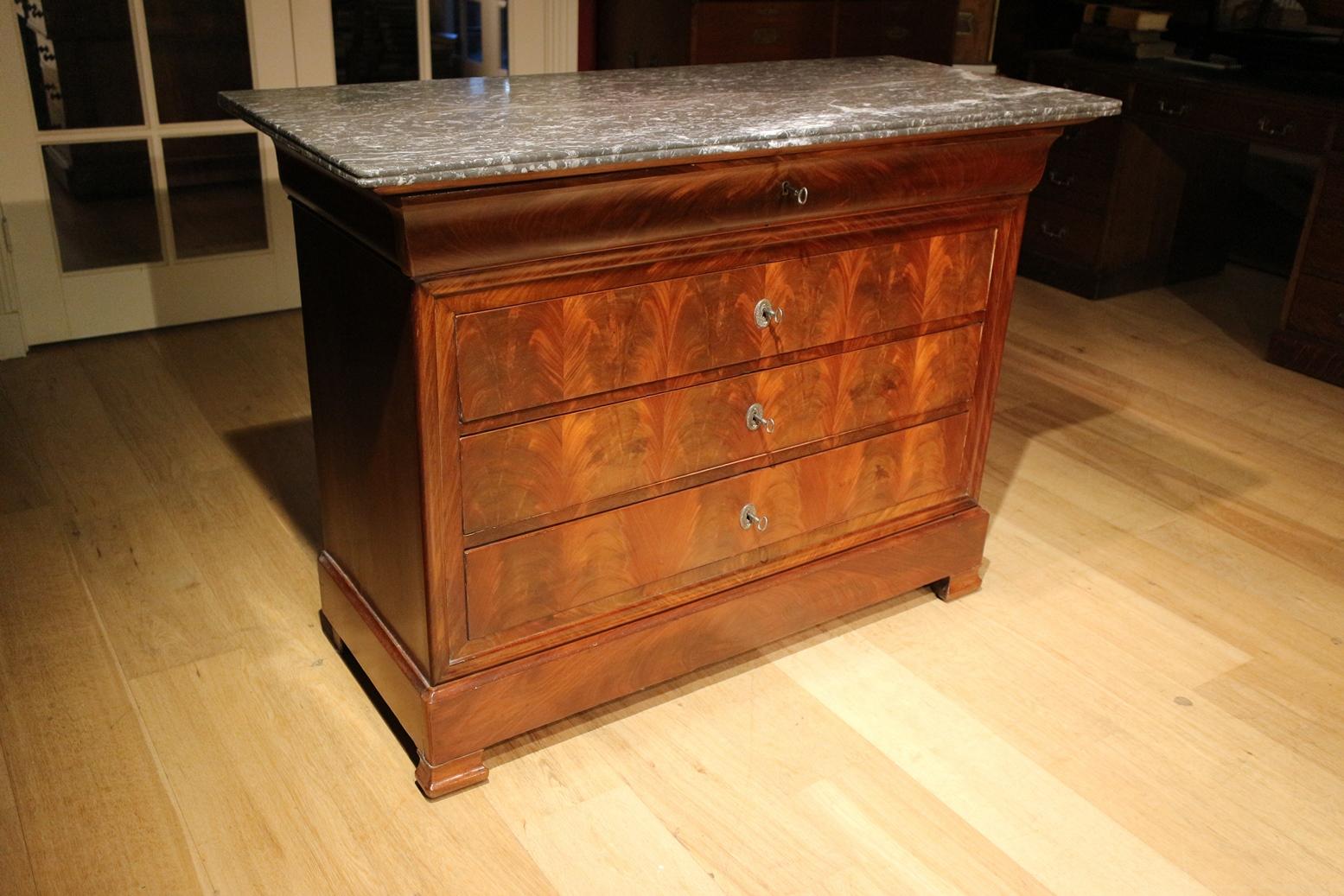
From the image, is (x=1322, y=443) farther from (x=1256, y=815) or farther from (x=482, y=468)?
(x=482, y=468)

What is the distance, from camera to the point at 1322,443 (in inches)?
115

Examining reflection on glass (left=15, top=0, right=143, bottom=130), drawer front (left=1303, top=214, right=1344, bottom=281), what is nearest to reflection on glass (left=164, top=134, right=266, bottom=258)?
reflection on glass (left=15, top=0, right=143, bottom=130)

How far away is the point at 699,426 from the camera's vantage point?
1.78 meters

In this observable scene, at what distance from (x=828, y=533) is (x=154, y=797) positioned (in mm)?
1094

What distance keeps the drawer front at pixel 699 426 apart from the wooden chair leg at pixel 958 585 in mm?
350

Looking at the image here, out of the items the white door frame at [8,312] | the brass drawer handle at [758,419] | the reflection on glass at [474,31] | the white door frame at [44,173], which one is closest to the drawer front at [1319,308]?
the brass drawer handle at [758,419]

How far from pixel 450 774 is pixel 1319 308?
2.68m

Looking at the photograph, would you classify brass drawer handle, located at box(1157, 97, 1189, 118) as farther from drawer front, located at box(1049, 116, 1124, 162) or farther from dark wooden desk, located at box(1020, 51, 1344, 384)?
drawer front, located at box(1049, 116, 1124, 162)

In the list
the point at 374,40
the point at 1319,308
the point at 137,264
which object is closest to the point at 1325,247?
the point at 1319,308

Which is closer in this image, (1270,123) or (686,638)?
(686,638)

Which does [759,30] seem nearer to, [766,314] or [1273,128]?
[1273,128]

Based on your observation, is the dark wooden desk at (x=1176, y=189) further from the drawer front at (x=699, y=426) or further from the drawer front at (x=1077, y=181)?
the drawer front at (x=699, y=426)

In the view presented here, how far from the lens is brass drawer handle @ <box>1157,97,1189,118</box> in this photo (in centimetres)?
347

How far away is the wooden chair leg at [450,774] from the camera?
5.58 feet
